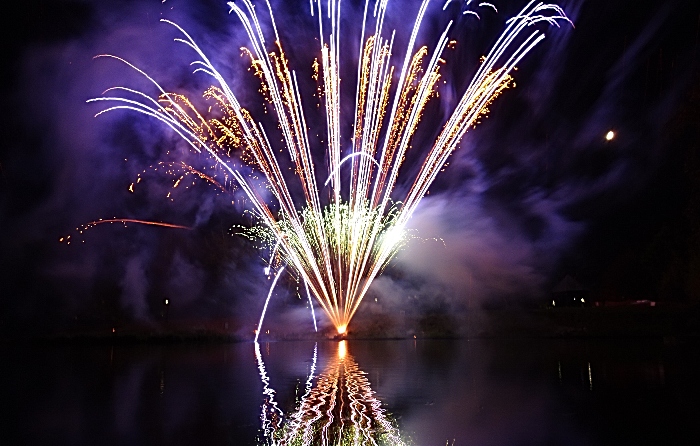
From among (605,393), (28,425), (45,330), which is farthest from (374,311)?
(28,425)

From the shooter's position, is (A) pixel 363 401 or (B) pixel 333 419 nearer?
(B) pixel 333 419

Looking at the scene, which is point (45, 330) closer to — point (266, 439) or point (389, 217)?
point (389, 217)

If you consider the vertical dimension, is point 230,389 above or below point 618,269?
below

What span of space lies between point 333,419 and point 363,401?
1612 millimetres

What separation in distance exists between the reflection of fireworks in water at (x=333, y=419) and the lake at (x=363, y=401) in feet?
0.07

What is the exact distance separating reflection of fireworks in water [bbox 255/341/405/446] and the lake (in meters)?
0.02

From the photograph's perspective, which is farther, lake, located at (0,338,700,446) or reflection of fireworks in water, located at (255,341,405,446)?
lake, located at (0,338,700,446)

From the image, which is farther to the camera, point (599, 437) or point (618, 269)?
point (618, 269)

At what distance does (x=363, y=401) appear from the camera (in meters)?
9.95

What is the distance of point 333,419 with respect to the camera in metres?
8.40

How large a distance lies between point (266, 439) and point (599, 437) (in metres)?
3.69

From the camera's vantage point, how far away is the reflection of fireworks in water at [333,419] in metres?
7.16

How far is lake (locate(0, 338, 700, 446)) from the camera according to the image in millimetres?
7574

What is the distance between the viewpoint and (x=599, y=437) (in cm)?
733
